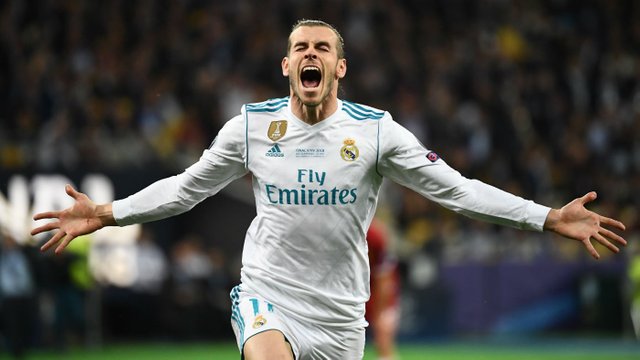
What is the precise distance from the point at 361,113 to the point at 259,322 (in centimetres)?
132

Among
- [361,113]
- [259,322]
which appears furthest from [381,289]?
[259,322]

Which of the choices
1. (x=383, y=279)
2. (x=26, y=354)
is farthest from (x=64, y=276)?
(x=383, y=279)

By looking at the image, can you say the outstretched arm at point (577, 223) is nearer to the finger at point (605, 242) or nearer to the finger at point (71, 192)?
the finger at point (605, 242)

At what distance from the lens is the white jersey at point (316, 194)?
661cm

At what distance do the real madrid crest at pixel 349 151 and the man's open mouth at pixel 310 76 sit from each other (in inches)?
15.0

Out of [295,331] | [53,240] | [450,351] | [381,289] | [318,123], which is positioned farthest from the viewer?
[450,351]

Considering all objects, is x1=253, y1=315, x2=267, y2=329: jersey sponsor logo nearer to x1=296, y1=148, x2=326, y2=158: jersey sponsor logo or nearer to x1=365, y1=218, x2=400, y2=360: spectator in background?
x1=296, y1=148, x2=326, y2=158: jersey sponsor logo

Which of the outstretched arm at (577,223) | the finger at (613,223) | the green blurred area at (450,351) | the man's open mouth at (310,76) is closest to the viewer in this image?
the finger at (613,223)

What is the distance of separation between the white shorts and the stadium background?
11.5m

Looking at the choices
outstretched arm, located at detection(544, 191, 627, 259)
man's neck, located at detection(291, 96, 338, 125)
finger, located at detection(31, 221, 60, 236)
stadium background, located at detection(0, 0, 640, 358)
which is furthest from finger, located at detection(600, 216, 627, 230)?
stadium background, located at detection(0, 0, 640, 358)

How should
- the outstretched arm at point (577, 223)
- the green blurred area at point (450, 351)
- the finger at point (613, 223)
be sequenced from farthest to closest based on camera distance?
the green blurred area at point (450, 351), the outstretched arm at point (577, 223), the finger at point (613, 223)

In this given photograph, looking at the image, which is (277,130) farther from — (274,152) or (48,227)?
(48,227)

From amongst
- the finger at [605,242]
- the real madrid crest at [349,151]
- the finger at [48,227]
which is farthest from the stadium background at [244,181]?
the finger at [605,242]

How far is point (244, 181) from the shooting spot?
21078 mm
